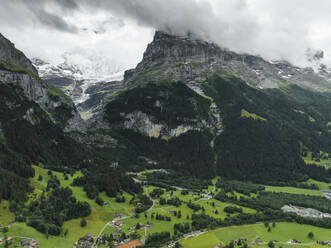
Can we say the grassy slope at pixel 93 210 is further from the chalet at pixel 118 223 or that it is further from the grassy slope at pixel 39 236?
the chalet at pixel 118 223

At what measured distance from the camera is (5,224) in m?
98.4

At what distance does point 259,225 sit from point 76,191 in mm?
94725

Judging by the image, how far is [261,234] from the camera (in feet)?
413

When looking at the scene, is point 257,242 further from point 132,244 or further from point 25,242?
point 25,242

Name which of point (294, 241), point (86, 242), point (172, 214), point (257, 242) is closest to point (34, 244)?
point (86, 242)

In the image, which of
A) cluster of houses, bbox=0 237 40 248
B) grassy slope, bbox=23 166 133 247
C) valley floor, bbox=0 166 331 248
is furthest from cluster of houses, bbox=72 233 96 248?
cluster of houses, bbox=0 237 40 248

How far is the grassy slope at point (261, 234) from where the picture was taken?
114356 millimetres

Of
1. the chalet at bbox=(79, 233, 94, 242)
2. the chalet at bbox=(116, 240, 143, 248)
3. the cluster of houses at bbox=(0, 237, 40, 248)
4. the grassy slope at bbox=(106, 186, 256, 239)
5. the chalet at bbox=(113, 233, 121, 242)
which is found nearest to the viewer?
the cluster of houses at bbox=(0, 237, 40, 248)

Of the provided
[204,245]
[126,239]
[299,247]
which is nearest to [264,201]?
[299,247]

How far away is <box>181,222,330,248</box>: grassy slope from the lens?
375 feet

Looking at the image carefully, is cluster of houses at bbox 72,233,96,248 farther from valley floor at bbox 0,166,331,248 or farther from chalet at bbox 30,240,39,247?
chalet at bbox 30,240,39,247

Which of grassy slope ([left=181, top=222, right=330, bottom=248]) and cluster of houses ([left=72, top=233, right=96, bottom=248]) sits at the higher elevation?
cluster of houses ([left=72, top=233, right=96, bottom=248])

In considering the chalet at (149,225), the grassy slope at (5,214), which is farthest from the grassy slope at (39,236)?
the chalet at (149,225)

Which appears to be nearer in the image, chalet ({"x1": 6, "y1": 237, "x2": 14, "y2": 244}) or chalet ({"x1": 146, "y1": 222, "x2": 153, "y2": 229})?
chalet ({"x1": 6, "y1": 237, "x2": 14, "y2": 244})
